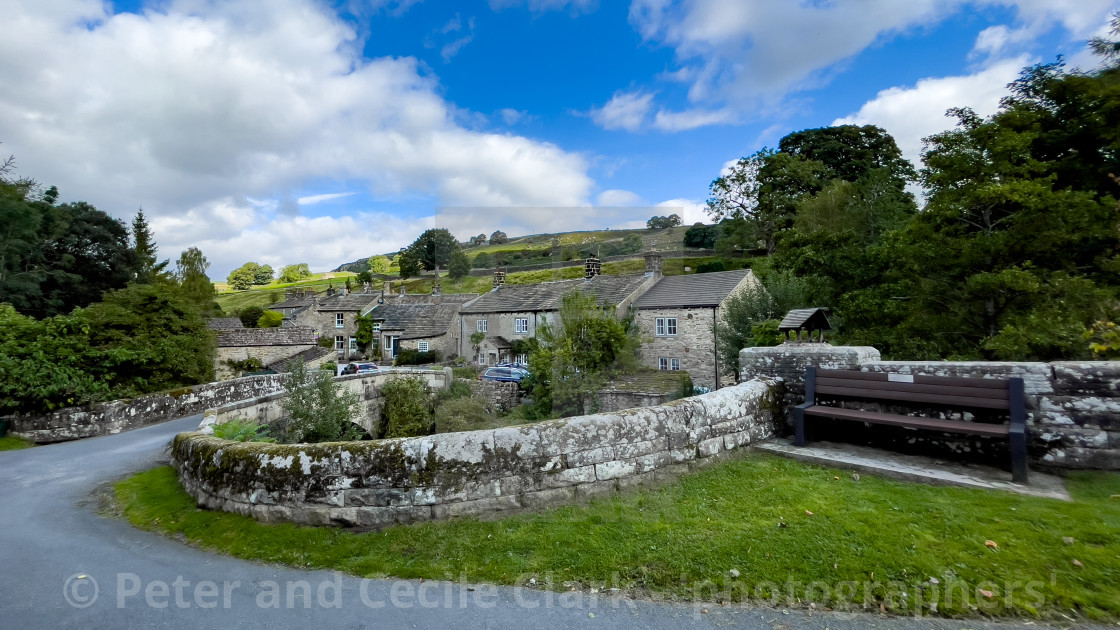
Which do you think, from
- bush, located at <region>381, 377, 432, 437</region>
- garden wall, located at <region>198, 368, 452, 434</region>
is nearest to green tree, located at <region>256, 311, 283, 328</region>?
garden wall, located at <region>198, 368, 452, 434</region>

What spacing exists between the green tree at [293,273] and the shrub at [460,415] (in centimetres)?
10778

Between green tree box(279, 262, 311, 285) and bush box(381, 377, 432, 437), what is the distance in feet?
349

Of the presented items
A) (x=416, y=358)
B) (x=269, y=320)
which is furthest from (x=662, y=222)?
(x=269, y=320)

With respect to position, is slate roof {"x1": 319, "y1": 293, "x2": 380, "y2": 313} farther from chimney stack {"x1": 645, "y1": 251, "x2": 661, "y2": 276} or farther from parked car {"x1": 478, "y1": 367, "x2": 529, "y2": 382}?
chimney stack {"x1": 645, "y1": 251, "x2": 661, "y2": 276}

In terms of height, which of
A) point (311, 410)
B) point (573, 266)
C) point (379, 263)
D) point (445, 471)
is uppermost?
point (379, 263)

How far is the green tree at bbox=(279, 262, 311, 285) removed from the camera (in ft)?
374

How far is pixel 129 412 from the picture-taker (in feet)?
47.0

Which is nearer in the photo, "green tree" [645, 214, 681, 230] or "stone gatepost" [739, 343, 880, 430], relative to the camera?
"stone gatepost" [739, 343, 880, 430]

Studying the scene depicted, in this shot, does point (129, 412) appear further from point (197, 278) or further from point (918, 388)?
point (197, 278)

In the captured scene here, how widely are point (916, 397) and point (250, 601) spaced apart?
25.3 ft

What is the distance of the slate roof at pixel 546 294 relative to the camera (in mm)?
34656

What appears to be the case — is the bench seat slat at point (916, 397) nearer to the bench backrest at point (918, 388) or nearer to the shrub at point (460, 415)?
the bench backrest at point (918, 388)

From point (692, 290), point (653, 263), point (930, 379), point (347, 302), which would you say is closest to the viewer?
point (930, 379)

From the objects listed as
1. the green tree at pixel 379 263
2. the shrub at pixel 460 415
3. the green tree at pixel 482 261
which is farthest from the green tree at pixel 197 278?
the green tree at pixel 379 263
